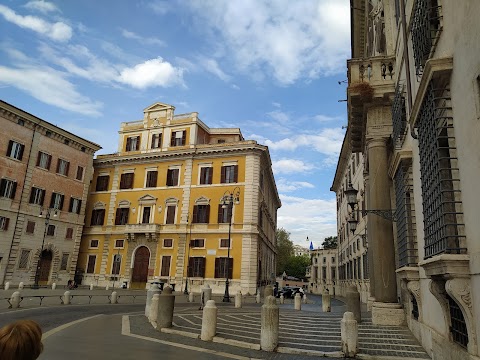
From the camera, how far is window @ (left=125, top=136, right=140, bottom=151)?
1594 inches

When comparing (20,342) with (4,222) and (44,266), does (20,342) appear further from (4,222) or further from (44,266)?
(44,266)

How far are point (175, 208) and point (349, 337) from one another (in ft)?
97.9

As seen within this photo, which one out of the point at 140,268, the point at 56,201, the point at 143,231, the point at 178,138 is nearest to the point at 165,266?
the point at 140,268

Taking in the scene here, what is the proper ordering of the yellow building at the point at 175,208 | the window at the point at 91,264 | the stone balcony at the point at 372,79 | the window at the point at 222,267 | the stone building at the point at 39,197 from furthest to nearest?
the window at the point at 91,264 < the yellow building at the point at 175,208 < the window at the point at 222,267 < the stone building at the point at 39,197 < the stone balcony at the point at 372,79

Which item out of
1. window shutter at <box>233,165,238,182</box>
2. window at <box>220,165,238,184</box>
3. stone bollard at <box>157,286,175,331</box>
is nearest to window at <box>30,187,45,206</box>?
window at <box>220,165,238,184</box>

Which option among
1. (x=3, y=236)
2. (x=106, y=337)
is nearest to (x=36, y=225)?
(x=3, y=236)

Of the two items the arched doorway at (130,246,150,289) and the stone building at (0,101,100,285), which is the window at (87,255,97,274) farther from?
the arched doorway at (130,246,150,289)

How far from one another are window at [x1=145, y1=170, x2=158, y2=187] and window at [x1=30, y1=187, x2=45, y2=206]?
977 centimetres

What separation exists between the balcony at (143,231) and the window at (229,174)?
8.02 metres

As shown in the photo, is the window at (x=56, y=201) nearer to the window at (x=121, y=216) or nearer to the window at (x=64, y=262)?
the window at (x=64, y=262)

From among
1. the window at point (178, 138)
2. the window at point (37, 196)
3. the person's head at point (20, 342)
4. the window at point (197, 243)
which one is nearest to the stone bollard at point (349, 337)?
the person's head at point (20, 342)

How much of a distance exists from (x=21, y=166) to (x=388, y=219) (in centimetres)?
3248

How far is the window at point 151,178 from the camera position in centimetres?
3797

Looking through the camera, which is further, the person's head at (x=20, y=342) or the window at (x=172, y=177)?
the window at (x=172, y=177)
